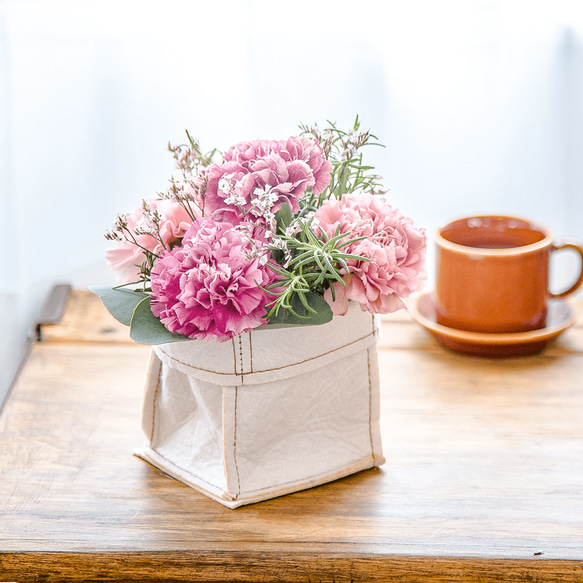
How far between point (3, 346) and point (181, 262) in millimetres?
516

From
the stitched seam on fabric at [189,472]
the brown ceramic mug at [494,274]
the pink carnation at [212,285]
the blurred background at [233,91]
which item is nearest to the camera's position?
the pink carnation at [212,285]

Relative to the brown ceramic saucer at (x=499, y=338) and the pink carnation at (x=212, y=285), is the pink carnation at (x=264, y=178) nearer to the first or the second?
the pink carnation at (x=212, y=285)

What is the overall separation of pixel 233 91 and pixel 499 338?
55 cm

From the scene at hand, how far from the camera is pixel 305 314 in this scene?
53cm

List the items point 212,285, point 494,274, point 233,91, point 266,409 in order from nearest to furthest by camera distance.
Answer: point 212,285
point 266,409
point 494,274
point 233,91

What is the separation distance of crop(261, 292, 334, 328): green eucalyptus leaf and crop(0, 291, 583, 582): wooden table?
169mm

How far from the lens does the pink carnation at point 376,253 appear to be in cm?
52

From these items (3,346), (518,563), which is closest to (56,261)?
(3,346)

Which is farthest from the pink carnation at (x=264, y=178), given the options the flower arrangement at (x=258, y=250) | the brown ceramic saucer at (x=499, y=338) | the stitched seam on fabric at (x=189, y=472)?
the brown ceramic saucer at (x=499, y=338)

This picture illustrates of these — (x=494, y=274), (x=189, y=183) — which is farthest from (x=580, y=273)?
(x=189, y=183)

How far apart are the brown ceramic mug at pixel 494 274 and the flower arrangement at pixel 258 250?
0.89 feet

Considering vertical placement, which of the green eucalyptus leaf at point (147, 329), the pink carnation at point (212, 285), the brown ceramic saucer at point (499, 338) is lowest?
the brown ceramic saucer at point (499, 338)

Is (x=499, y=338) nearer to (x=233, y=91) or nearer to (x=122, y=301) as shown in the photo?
(x=122, y=301)

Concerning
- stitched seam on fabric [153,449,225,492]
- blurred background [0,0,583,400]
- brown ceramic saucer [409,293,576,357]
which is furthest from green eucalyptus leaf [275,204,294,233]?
blurred background [0,0,583,400]
